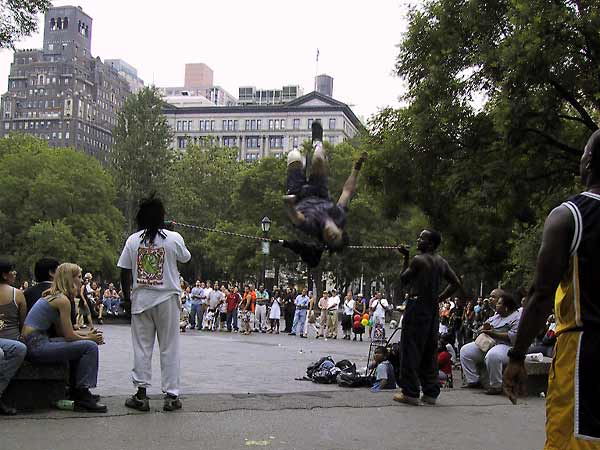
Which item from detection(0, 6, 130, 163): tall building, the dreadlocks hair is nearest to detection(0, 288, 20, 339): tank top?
the dreadlocks hair

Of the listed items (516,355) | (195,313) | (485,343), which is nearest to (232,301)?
(195,313)

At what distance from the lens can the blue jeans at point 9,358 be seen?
713 centimetres

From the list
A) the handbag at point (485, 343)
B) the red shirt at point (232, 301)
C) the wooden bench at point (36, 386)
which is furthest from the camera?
the red shirt at point (232, 301)

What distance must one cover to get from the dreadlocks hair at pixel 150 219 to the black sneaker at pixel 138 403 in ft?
5.77

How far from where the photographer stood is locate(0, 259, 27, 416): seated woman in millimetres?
7148

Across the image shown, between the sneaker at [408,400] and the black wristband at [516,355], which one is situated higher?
the black wristband at [516,355]

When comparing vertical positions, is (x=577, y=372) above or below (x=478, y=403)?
above

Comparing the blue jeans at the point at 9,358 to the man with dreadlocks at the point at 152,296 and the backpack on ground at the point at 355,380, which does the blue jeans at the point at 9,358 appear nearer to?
the man with dreadlocks at the point at 152,296

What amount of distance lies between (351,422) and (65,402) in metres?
3.15

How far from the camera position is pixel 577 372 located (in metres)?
3.48

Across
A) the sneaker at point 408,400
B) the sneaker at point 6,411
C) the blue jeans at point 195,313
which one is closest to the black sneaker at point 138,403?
the sneaker at point 6,411

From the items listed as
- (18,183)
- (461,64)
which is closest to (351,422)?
(461,64)

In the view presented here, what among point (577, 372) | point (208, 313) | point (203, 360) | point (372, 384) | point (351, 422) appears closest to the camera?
point (577, 372)

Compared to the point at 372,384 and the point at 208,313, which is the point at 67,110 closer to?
the point at 208,313
